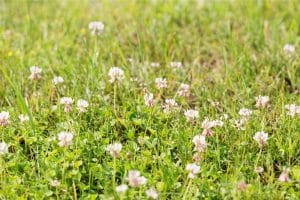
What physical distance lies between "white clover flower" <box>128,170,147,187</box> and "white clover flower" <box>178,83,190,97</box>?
0.89 meters

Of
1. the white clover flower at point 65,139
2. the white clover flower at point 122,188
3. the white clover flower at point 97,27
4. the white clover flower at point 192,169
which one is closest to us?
the white clover flower at point 122,188

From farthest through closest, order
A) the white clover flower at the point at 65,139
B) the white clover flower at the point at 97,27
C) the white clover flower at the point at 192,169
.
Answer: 1. the white clover flower at the point at 97,27
2. the white clover flower at the point at 65,139
3. the white clover flower at the point at 192,169

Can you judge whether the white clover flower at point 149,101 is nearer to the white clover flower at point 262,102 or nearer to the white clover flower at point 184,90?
the white clover flower at point 184,90

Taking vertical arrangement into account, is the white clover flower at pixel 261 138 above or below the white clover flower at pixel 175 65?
below

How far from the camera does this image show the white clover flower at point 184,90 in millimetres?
3295

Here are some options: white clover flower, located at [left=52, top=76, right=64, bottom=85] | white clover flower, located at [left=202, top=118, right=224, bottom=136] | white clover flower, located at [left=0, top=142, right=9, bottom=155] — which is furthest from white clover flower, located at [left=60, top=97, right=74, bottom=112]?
white clover flower, located at [left=202, top=118, right=224, bottom=136]

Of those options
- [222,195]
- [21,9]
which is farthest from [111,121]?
[21,9]

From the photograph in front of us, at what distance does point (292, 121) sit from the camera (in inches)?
115

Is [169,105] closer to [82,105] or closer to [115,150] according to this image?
[82,105]

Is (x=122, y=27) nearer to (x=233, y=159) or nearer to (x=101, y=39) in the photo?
(x=101, y=39)

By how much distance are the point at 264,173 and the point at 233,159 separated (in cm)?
20

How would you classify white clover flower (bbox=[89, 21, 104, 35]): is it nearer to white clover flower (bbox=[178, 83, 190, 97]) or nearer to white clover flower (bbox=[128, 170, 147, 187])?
white clover flower (bbox=[178, 83, 190, 97])

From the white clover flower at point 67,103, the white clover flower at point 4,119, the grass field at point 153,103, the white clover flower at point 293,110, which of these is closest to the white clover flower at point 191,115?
the grass field at point 153,103

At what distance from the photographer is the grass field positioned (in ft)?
8.65
